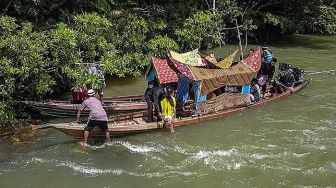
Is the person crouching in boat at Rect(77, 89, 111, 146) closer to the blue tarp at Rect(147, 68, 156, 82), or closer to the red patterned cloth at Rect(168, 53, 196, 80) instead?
the red patterned cloth at Rect(168, 53, 196, 80)

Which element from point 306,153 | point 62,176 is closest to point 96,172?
point 62,176

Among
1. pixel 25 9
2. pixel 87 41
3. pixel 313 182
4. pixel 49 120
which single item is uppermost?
pixel 25 9

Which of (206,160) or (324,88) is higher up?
(324,88)

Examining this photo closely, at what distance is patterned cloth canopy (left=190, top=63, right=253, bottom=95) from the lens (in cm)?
1429

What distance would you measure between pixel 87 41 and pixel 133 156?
5.67 m

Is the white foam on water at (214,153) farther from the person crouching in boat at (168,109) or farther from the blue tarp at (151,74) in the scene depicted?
the blue tarp at (151,74)

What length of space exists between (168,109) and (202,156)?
2.06 meters

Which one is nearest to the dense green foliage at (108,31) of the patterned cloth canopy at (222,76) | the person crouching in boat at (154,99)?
the person crouching in boat at (154,99)

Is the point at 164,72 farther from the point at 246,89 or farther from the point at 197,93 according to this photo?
the point at 246,89

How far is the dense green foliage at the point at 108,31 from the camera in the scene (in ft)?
47.6

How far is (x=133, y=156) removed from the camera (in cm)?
1226

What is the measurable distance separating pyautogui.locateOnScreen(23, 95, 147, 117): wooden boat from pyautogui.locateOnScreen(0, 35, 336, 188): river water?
125cm

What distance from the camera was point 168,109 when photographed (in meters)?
13.7

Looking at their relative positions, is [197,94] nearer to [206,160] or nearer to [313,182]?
[206,160]
